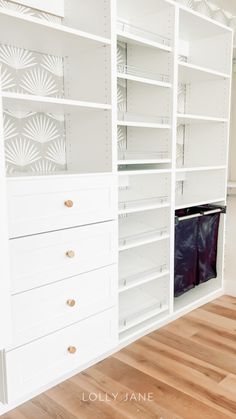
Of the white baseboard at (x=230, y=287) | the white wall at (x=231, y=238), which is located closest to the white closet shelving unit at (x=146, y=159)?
the white baseboard at (x=230, y=287)

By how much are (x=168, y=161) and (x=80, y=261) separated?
87 cm

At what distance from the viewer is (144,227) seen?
2400 mm

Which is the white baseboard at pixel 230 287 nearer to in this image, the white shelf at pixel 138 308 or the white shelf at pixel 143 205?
the white shelf at pixel 138 308

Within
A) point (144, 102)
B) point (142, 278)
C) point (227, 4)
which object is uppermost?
point (227, 4)

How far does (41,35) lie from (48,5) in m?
0.34

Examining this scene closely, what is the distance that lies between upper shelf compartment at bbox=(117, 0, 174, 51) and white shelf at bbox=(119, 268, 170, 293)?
1.33 m

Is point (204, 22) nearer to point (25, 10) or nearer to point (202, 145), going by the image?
point (202, 145)

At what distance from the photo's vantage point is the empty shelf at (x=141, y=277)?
2139 millimetres

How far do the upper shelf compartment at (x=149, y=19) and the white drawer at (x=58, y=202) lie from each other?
91cm

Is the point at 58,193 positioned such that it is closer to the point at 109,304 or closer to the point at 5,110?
the point at 5,110

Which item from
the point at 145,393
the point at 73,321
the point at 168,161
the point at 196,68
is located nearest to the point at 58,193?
the point at 73,321

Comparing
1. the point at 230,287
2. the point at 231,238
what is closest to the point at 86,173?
the point at 230,287

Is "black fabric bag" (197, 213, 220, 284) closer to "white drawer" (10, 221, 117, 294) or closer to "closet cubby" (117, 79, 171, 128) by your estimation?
"closet cubby" (117, 79, 171, 128)

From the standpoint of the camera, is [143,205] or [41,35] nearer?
[41,35]
